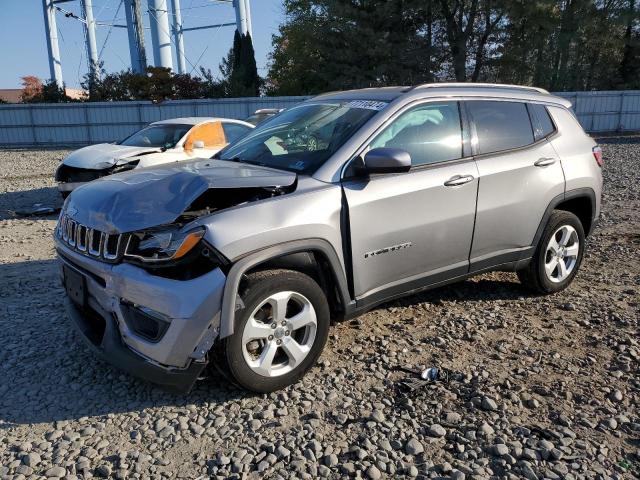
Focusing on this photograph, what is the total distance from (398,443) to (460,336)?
144 centimetres

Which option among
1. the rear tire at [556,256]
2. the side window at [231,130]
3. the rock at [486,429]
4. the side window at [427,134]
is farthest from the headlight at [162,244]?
the side window at [231,130]

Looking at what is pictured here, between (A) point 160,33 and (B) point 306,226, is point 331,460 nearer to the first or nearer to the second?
(B) point 306,226

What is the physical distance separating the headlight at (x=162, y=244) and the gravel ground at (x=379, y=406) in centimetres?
93

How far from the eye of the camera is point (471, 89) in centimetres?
436

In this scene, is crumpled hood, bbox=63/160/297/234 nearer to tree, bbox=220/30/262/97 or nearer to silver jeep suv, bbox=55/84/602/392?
silver jeep suv, bbox=55/84/602/392

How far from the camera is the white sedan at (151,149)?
8453mm

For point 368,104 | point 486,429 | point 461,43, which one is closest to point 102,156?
point 368,104

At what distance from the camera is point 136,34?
28438 millimetres

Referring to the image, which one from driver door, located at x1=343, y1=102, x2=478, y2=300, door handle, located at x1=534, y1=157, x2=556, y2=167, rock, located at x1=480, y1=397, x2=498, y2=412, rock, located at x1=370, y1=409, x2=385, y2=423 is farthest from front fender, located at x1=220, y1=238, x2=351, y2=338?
door handle, located at x1=534, y1=157, x2=556, y2=167

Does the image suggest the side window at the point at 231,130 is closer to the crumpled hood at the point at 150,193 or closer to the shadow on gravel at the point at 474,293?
the shadow on gravel at the point at 474,293

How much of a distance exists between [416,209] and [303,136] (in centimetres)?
103

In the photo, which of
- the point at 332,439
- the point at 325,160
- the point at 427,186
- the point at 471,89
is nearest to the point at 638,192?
the point at 471,89

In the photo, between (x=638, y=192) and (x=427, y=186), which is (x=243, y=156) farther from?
(x=638, y=192)

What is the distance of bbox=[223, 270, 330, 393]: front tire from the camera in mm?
3098
